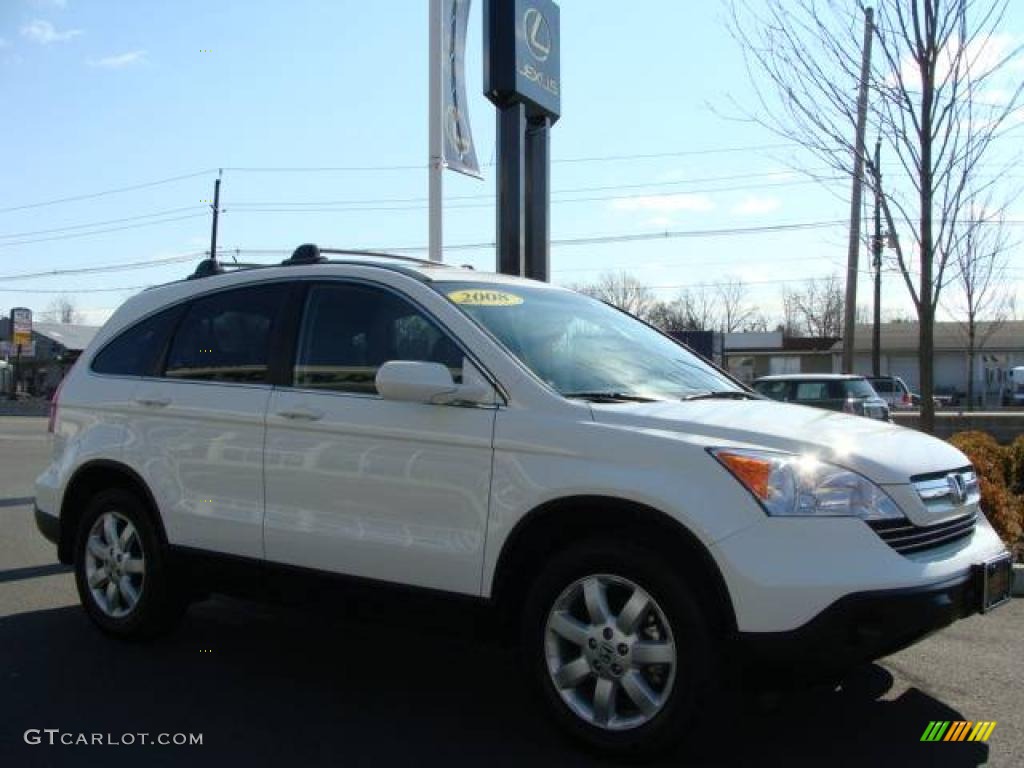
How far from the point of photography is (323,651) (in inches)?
203

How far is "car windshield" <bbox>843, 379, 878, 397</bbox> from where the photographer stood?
52.4ft

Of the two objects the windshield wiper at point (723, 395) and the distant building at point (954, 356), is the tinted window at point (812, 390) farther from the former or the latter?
the distant building at point (954, 356)

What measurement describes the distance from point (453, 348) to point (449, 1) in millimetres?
8192

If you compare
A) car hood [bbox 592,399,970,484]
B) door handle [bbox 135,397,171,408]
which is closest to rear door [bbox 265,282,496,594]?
car hood [bbox 592,399,970,484]

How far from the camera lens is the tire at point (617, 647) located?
3.43 meters

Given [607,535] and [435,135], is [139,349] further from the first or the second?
[435,135]

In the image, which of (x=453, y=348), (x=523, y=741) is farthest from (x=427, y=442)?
(x=523, y=741)

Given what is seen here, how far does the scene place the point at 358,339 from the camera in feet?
14.9

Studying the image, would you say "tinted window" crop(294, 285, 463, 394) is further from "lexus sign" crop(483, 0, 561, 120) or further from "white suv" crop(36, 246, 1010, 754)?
"lexus sign" crop(483, 0, 561, 120)

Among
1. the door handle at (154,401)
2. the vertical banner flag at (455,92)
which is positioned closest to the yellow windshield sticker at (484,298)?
the door handle at (154,401)

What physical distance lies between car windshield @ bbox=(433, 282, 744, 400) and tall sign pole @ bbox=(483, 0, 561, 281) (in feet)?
14.9

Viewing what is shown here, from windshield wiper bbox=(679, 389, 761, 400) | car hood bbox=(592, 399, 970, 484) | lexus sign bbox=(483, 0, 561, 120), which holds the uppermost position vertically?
lexus sign bbox=(483, 0, 561, 120)

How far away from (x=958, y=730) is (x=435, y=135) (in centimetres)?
859

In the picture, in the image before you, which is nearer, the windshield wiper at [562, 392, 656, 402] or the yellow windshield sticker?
the windshield wiper at [562, 392, 656, 402]
